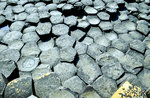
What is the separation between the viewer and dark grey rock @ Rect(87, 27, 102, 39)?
1400 millimetres

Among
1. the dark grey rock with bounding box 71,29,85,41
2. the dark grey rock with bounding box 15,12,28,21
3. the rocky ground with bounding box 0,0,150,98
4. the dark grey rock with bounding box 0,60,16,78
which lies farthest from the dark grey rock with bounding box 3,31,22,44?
the dark grey rock with bounding box 71,29,85,41

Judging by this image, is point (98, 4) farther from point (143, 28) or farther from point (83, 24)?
point (143, 28)

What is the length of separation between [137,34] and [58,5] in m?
1.10

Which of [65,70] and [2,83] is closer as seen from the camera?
[2,83]

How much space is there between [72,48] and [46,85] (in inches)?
17.1

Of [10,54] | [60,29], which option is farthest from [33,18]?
[10,54]

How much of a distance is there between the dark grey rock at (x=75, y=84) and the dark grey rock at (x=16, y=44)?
65 cm

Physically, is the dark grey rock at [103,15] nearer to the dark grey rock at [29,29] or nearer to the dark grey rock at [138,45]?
the dark grey rock at [138,45]

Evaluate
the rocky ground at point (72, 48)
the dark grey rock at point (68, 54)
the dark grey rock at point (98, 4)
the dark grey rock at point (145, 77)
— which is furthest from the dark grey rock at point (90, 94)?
the dark grey rock at point (98, 4)

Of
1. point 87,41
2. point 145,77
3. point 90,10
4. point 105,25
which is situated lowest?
point 145,77

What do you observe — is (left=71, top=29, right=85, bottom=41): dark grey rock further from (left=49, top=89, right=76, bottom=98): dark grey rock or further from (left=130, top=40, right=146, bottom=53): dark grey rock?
(left=49, top=89, right=76, bottom=98): dark grey rock

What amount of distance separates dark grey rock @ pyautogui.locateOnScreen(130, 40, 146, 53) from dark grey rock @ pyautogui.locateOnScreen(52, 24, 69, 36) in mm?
724

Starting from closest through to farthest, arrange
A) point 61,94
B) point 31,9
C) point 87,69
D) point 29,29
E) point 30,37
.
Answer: point 61,94
point 87,69
point 30,37
point 29,29
point 31,9

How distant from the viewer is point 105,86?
96cm
